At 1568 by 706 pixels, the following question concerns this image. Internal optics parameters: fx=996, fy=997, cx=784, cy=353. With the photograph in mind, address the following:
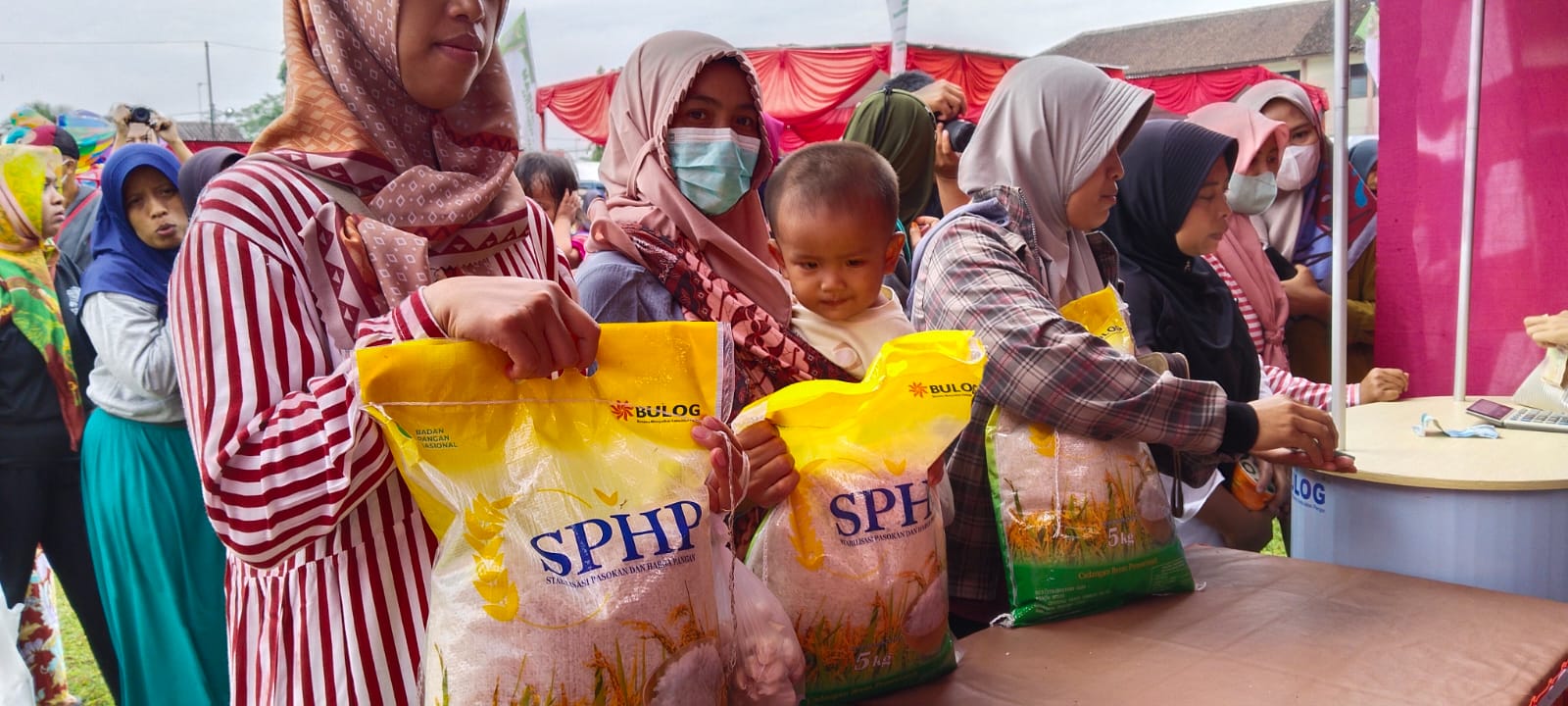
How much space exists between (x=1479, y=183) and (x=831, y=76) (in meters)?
8.89

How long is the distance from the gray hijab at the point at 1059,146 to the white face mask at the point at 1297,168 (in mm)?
2433

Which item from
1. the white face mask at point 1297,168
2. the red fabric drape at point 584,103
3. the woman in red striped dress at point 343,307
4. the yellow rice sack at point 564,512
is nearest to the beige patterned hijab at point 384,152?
the woman in red striped dress at point 343,307

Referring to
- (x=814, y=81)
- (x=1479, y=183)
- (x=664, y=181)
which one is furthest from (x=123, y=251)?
(x=814, y=81)

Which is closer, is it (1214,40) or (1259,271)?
(1259,271)

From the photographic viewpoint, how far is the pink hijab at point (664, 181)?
A: 1.81 m

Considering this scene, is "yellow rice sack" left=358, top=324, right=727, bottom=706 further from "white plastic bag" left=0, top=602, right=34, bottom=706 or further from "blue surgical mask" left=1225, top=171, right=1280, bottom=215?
"blue surgical mask" left=1225, top=171, right=1280, bottom=215

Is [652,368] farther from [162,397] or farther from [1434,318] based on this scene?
[1434,318]

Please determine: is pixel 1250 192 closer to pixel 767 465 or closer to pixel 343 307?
pixel 767 465

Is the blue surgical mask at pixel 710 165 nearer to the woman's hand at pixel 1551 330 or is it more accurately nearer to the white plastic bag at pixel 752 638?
the white plastic bag at pixel 752 638

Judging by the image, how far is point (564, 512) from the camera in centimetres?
95

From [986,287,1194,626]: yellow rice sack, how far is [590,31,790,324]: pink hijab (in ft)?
1.68

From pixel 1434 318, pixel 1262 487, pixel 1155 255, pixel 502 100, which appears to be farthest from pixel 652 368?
pixel 1434 318

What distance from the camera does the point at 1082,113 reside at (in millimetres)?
2117

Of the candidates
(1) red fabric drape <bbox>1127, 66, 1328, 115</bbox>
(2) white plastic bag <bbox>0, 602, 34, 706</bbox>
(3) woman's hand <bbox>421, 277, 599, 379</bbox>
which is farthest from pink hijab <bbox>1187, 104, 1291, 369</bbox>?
(1) red fabric drape <bbox>1127, 66, 1328, 115</bbox>
